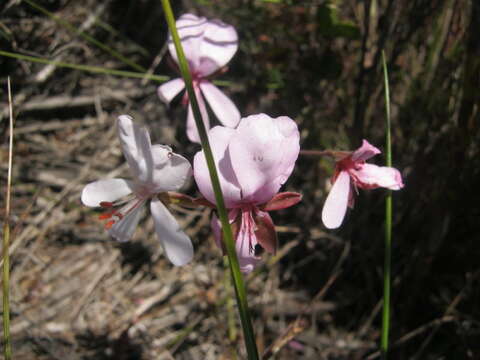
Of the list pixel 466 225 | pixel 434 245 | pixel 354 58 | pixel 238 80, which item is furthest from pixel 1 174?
pixel 466 225

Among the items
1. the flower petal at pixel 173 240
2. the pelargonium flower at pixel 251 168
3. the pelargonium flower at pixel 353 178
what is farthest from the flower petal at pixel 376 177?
the flower petal at pixel 173 240

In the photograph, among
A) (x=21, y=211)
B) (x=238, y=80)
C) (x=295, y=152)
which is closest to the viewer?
(x=295, y=152)

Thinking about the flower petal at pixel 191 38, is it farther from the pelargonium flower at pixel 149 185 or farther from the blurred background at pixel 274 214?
the blurred background at pixel 274 214

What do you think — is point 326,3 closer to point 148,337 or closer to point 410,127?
point 410,127

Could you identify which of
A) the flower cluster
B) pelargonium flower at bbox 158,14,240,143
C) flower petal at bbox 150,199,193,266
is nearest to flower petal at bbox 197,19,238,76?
pelargonium flower at bbox 158,14,240,143

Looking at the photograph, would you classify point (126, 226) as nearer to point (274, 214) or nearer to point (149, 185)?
point (149, 185)

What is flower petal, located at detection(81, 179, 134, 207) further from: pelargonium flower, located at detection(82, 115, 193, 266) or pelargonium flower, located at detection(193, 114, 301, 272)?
pelargonium flower, located at detection(193, 114, 301, 272)

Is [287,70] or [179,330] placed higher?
[287,70]
